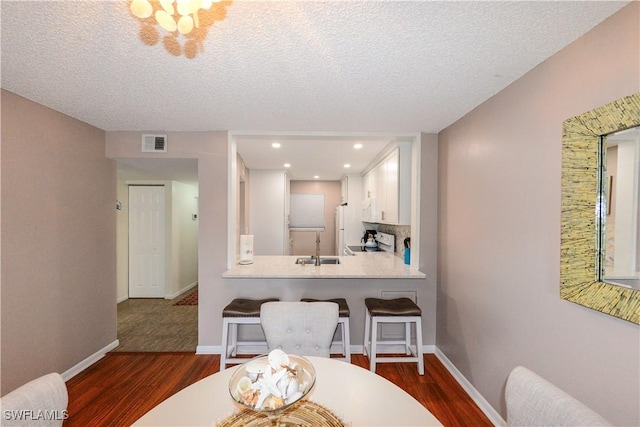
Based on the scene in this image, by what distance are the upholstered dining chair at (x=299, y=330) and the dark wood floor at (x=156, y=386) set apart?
1134 millimetres

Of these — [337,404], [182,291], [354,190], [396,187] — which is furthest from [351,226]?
[337,404]

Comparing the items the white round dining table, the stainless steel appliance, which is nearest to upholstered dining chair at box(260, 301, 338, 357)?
the white round dining table

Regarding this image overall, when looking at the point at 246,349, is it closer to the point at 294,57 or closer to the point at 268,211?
the point at 294,57

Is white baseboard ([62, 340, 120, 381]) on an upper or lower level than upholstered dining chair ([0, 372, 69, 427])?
lower

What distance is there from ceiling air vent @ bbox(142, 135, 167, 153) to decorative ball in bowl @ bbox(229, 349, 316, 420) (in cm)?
266

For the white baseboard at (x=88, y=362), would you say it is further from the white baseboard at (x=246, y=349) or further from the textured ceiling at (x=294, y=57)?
the textured ceiling at (x=294, y=57)

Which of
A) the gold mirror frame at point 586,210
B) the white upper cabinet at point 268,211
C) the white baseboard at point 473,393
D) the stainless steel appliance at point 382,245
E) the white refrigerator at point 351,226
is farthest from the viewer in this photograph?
the white refrigerator at point 351,226

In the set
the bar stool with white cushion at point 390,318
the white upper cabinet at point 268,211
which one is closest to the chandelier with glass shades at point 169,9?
the bar stool with white cushion at point 390,318

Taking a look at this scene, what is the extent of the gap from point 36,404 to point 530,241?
243 cm

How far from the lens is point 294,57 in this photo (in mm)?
1552

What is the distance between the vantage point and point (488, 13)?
122 cm

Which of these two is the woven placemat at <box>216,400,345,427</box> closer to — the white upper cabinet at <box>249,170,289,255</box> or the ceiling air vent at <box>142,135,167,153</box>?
the ceiling air vent at <box>142,135,167,153</box>

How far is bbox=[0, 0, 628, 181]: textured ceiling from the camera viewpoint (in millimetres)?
1222

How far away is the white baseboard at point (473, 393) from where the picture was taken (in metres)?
1.99
